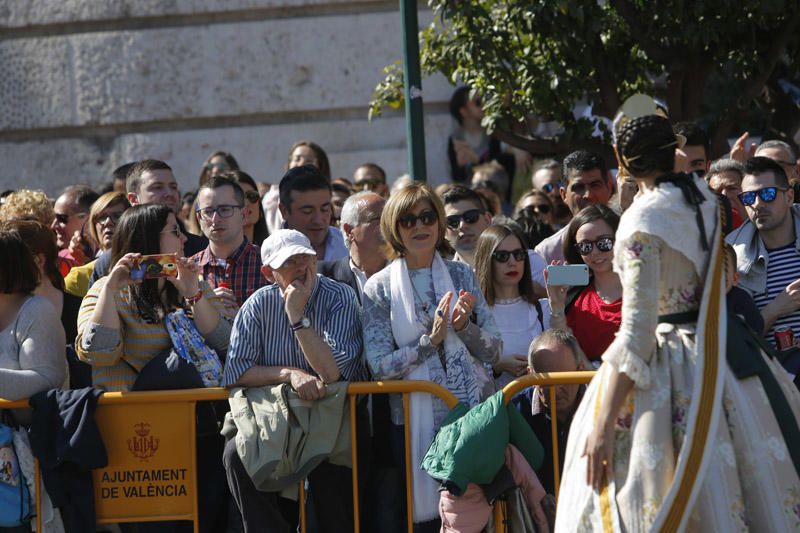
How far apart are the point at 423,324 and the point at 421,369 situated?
0.20m

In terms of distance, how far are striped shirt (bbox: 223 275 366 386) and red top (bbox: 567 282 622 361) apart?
3.65 feet

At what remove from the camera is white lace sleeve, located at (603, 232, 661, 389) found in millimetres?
4547

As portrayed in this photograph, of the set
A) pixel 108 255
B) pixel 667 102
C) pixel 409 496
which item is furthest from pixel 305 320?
pixel 667 102

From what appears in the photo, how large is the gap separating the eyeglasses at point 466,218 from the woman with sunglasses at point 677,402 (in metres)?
2.76

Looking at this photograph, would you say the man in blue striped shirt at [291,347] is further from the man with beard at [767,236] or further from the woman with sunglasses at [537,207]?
the woman with sunglasses at [537,207]

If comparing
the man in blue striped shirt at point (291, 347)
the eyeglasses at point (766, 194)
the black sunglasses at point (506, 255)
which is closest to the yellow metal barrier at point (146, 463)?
the man in blue striped shirt at point (291, 347)

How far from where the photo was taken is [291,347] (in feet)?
19.9

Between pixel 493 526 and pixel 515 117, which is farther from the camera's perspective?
pixel 515 117

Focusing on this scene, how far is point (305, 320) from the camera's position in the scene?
5926 millimetres

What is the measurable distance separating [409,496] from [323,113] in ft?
18.8

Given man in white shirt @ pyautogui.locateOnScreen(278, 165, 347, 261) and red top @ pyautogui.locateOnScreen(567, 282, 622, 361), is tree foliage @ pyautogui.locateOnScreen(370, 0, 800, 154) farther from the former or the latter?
red top @ pyautogui.locateOnScreen(567, 282, 622, 361)

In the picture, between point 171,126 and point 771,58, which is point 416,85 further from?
point 171,126

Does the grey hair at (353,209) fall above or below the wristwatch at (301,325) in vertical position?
above

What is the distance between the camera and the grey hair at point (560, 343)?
604cm
